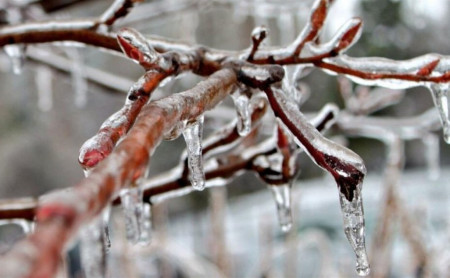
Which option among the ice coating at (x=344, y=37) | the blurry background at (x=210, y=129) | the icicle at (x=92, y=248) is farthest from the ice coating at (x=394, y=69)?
the blurry background at (x=210, y=129)

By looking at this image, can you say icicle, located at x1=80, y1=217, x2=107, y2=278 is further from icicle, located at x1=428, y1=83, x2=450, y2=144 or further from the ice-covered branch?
icicle, located at x1=428, y1=83, x2=450, y2=144

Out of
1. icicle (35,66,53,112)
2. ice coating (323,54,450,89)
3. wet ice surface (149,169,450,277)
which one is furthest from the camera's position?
wet ice surface (149,169,450,277)

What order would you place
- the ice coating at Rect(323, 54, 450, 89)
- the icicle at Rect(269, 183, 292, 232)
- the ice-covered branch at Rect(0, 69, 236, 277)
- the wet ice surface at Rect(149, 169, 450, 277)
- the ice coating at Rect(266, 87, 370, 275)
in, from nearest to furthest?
the ice-covered branch at Rect(0, 69, 236, 277) < the ice coating at Rect(266, 87, 370, 275) < the ice coating at Rect(323, 54, 450, 89) < the icicle at Rect(269, 183, 292, 232) < the wet ice surface at Rect(149, 169, 450, 277)

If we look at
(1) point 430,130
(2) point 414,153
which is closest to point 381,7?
(2) point 414,153

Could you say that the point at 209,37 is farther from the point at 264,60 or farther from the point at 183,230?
the point at 264,60

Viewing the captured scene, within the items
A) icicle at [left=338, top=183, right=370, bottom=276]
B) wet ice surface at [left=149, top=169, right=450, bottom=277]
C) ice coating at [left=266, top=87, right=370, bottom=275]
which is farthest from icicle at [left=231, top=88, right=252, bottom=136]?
wet ice surface at [left=149, top=169, right=450, bottom=277]

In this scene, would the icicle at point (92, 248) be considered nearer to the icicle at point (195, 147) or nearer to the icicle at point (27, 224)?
the icicle at point (195, 147)

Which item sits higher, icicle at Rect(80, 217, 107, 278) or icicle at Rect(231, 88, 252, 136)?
icicle at Rect(231, 88, 252, 136)
